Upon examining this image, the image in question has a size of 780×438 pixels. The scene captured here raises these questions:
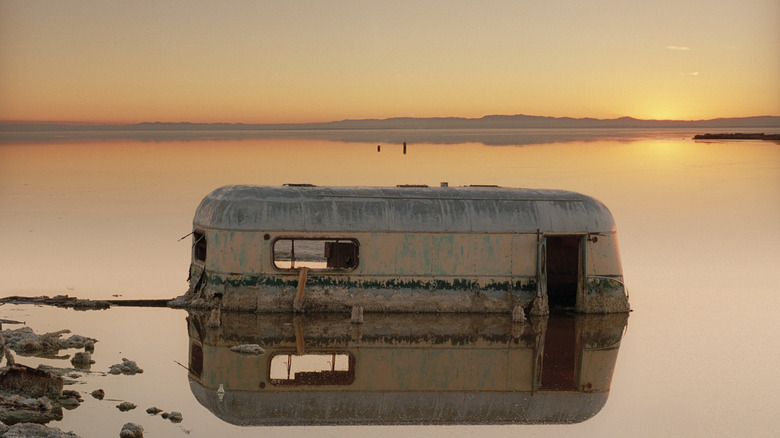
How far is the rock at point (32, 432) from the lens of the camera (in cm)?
1470

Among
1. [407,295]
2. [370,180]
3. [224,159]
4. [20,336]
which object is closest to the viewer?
[20,336]

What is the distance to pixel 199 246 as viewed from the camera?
82.2 ft

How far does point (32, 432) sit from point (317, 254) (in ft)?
51.5

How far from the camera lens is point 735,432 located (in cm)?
1722

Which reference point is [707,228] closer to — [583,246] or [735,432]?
[583,246]

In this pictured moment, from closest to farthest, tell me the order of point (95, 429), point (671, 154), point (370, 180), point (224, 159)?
point (95, 429) < point (370, 180) < point (224, 159) < point (671, 154)

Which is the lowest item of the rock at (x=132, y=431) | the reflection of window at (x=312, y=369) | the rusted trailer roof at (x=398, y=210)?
the reflection of window at (x=312, y=369)

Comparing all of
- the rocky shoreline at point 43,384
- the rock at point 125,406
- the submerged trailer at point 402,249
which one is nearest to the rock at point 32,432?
the rocky shoreline at point 43,384

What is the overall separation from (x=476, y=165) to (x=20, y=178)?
115 feet

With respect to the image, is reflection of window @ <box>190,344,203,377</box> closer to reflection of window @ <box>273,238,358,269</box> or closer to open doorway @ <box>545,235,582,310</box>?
reflection of window @ <box>273,238,358,269</box>

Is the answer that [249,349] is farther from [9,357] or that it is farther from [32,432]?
[32,432]

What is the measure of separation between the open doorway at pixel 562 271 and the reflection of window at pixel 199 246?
26.7 ft

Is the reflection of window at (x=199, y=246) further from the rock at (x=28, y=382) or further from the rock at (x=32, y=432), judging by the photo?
the rock at (x=32, y=432)

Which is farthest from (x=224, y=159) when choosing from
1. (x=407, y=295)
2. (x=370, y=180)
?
(x=407, y=295)
